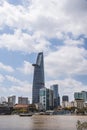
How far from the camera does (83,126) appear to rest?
1432 inches

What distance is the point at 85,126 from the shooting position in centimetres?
3638

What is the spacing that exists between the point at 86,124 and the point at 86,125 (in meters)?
0.15

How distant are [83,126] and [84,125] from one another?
17 centimetres

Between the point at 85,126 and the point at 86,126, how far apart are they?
0.11 metres

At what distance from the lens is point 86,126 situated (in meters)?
36.3

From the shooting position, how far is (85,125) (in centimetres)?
3653

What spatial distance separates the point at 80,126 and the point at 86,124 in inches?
28.0

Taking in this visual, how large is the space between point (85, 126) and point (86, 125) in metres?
0.18

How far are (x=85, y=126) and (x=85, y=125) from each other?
0.58 feet

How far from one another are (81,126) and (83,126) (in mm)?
245

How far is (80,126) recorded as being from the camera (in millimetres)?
36594

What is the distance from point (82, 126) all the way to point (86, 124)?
55 cm

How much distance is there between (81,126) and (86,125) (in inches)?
22.4

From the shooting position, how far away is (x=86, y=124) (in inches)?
1441
